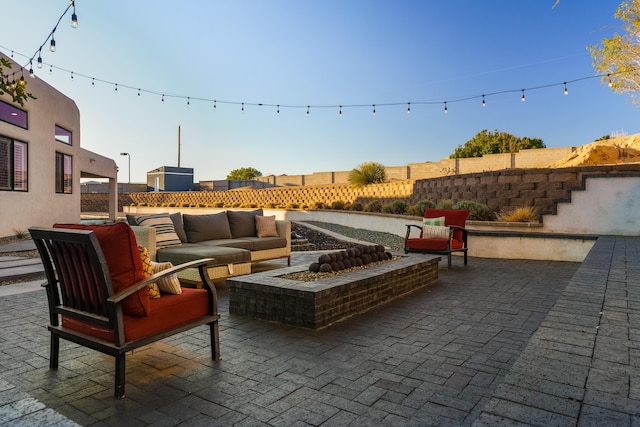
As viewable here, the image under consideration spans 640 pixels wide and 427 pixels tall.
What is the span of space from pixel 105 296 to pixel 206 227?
3.82 m

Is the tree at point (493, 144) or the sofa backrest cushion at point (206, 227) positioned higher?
the tree at point (493, 144)

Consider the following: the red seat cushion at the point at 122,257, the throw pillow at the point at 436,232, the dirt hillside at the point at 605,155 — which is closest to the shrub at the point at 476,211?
the throw pillow at the point at 436,232

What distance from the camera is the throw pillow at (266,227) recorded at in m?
6.31

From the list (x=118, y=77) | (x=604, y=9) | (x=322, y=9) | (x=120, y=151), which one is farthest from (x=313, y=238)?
(x=120, y=151)

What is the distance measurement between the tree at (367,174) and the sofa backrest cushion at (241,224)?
44.0ft

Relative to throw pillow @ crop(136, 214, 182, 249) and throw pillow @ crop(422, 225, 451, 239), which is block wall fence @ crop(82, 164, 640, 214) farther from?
throw pillow @ crop(136, 214, 182, 249)

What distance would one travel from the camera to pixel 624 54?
12.6 meters

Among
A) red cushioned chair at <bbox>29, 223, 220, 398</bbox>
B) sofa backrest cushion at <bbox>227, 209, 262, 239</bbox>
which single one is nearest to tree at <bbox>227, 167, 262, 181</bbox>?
sofa backrest cushion at <bbox>227, 209, 262, 239</bbox>

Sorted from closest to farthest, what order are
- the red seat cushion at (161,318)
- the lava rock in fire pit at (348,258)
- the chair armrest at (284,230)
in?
1. the red seat cushion at (161,318)
2. the lava rock in fire pit at (348,258)
3. the chair armrest at (284,230)

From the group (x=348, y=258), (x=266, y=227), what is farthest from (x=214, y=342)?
(x=266, y=227)

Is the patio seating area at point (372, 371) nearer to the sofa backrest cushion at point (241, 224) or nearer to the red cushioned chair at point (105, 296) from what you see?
the red cushioned chair at point (105, 296)

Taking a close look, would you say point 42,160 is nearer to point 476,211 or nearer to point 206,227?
point 206,227

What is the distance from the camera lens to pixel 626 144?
656 inches

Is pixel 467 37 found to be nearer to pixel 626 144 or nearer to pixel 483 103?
pixel 483 103
